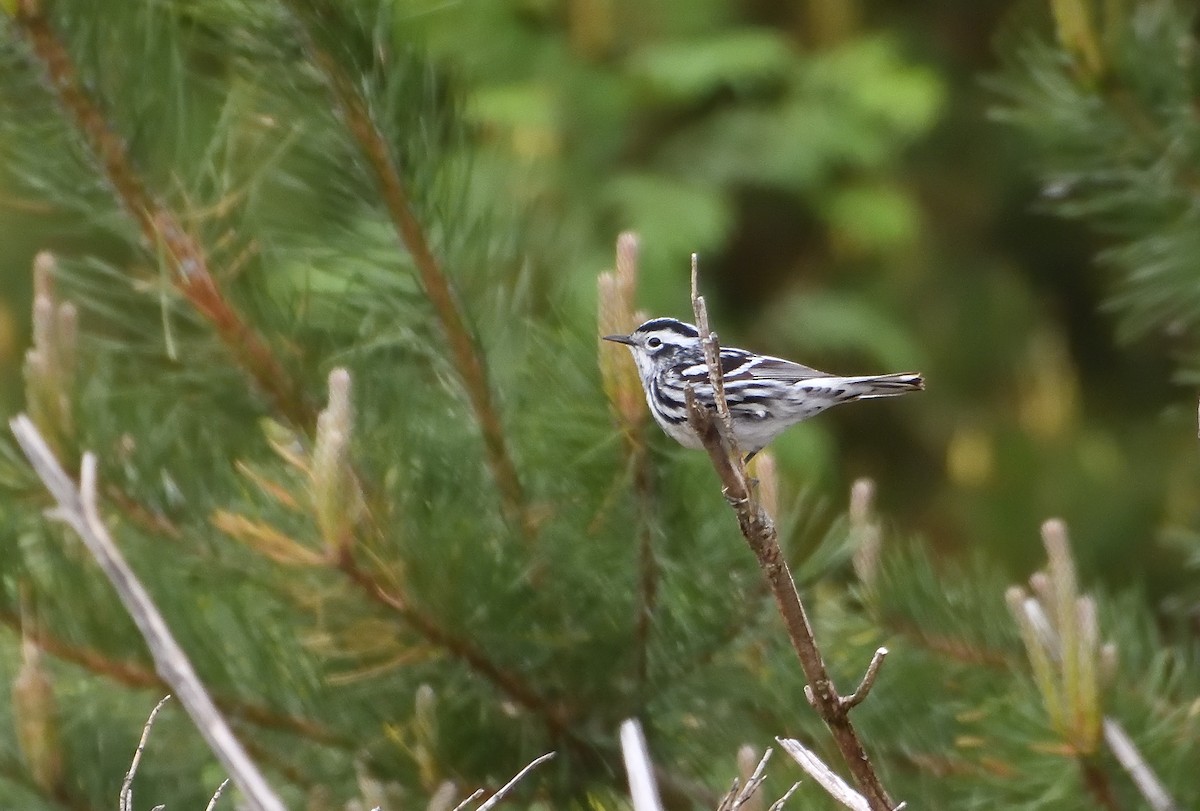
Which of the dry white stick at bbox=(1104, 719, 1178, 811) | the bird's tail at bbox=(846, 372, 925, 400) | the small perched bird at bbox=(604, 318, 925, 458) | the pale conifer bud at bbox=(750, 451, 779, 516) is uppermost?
the bird's tail at bbox=(846, 372, 925, 400)

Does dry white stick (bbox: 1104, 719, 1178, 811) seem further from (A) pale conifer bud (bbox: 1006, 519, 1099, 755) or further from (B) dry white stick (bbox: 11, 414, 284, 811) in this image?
(B) dry white stick (bbox: 11, 414, 284, 811)

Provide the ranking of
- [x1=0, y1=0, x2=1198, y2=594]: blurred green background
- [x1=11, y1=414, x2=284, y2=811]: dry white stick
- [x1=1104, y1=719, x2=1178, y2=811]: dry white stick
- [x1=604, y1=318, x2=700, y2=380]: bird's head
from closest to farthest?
1. [x1=11, y1=414, x2=284, y2=811]: dry white stick
2. [x1=1104, y1=719, x2=1178, y2=811]: dry white stick
3. [x1=604, y1=318, x2=700, y2=380]: bird's head
4. [x1=0, y1=0, x2=1198, y2=594]: blurred green background

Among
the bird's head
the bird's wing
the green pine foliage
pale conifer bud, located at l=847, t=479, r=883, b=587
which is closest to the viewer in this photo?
the green pine foliage

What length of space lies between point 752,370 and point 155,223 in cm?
70

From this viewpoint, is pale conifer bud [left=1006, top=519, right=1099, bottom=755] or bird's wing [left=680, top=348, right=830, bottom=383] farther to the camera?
bird's wing [left=680, top=348, right=830, bottom=383]

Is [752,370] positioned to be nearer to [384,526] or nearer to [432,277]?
[432,277]

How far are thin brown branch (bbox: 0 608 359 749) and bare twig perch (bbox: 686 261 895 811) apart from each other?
52cm

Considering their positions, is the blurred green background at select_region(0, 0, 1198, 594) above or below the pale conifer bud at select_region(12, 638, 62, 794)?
above

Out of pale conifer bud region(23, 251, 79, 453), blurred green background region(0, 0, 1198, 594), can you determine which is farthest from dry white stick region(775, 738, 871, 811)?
blurred green background region(0, 0, 1198, 594)

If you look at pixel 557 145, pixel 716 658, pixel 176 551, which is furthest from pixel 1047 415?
pixel 176 551

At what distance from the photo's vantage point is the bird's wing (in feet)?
5.78

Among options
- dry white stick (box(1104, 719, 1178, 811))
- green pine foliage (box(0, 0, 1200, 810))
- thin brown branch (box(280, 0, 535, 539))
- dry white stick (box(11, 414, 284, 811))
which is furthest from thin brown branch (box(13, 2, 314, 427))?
dry white stick (box(1104, 719, 1178, 811))

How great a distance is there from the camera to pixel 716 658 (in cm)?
146

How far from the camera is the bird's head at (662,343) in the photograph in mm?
Result: 1582
